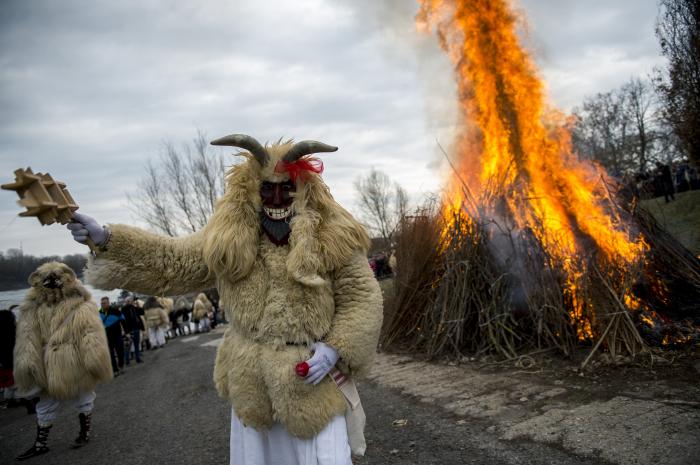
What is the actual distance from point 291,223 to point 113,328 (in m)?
9.94

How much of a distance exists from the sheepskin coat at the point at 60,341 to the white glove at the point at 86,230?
3812mm

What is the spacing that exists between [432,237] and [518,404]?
340cm

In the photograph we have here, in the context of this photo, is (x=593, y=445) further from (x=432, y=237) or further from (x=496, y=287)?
(x=432, y=237)

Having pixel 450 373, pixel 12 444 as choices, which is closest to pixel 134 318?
pixel 12 444

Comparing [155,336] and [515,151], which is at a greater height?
[515,151]

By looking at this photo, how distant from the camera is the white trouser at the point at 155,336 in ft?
50.6

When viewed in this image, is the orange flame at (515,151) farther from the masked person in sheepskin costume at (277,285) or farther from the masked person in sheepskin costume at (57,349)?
the masked person in sheepskin costume at (57,349)

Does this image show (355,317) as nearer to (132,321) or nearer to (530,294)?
(530,294)

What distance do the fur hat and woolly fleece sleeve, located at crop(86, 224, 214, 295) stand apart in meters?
0.15

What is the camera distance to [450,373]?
5.82m

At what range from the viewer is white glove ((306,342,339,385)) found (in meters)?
2.18

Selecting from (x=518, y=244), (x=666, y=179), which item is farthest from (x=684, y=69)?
(x=518, y=244)

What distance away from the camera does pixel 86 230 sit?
2.20m

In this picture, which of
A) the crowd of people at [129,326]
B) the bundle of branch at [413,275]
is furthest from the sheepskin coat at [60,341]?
the bundle of branch at [413,275]
